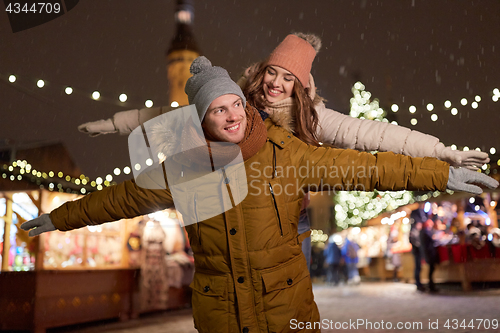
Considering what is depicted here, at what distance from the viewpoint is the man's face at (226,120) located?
2.27 metres

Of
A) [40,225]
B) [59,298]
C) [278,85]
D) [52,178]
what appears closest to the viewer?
[40,225]

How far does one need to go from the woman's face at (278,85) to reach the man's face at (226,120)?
856 mm

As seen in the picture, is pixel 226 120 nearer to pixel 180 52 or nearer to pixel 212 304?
pixel 212 304

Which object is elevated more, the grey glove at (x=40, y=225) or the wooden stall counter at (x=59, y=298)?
the grey glove at (x=40, y=225)

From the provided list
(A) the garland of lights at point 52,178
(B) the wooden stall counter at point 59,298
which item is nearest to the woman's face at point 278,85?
(A) the garland of lights at point 52,178

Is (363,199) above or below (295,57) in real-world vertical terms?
above

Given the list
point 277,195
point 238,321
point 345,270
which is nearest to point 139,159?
point 277,195

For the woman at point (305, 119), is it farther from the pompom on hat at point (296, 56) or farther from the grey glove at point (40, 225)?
the grey glove at point (40, 225)

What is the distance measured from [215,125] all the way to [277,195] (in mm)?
488

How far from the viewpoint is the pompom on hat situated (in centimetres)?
319

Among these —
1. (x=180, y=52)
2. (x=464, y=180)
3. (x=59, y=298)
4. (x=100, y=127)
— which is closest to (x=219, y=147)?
(x=464, y=180)

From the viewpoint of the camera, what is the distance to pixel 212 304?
2256 millimetres

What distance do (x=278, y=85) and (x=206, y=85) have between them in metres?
0.92

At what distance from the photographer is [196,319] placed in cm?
233
